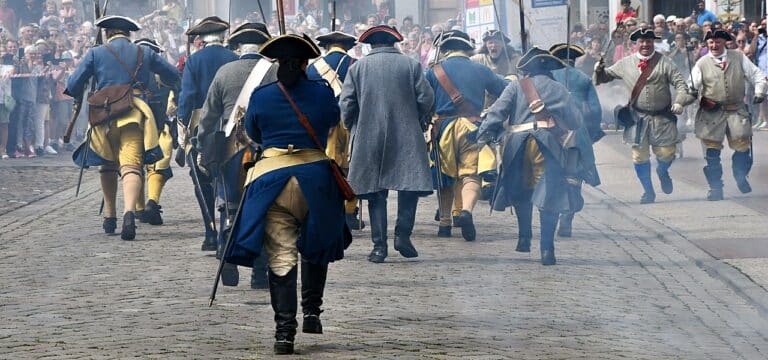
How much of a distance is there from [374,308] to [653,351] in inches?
78.6

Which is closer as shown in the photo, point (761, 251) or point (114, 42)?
point (761, 251)

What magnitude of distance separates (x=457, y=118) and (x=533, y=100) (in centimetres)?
197

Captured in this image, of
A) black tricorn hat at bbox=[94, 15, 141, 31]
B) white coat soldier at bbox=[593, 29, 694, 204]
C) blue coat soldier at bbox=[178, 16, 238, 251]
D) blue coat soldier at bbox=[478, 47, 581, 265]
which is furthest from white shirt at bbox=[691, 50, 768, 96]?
blue coat soldier at bbox=[178, 16, 238, 251]

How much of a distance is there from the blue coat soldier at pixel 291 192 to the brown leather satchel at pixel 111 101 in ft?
18.1

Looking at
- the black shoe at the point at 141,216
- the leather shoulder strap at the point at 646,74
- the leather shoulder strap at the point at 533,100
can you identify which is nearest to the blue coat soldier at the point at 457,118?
the leather shoulder strap at the point at 533,100

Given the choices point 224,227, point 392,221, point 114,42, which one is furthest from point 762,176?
point 224,227

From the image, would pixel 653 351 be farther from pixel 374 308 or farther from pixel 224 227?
pixel 224 227

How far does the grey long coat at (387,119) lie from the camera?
41.0 feet

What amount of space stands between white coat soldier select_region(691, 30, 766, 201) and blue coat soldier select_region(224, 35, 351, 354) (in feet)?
28.8

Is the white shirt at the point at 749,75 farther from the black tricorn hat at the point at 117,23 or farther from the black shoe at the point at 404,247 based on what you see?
the black tricorn hat at the point at 117,23

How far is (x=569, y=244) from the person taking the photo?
1360cm

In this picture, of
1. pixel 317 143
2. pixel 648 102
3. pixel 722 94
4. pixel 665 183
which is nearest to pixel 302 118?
pixel 317 143

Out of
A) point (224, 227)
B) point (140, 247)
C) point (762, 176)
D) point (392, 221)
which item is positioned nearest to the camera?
point (224, 227)

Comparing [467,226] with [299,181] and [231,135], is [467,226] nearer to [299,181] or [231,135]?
[231,135]
